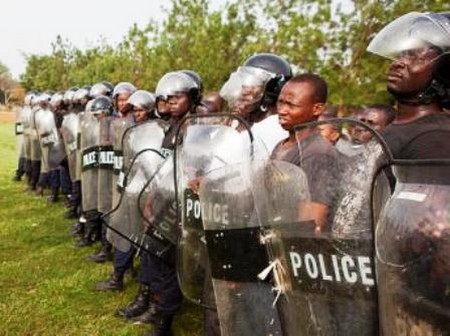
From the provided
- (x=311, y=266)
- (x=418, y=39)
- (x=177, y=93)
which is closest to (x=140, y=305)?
(x=177, y=93)

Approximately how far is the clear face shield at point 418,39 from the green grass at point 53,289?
276 cm

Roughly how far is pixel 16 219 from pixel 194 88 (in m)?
5.31

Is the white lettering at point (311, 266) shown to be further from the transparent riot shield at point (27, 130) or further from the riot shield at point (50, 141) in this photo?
the transparent riot shield at point (27, 130)

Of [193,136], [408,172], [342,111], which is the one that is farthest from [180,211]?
[342,111]

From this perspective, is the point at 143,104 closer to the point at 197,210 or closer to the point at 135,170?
the point at 135,170

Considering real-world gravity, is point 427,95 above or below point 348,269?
above

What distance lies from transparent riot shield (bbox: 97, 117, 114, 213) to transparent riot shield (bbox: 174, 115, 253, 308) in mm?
2397

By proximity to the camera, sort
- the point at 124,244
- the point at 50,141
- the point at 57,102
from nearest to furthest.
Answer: the point at 124,244, the point at 50,141, the point at 57,102

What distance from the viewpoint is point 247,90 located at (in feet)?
11.6

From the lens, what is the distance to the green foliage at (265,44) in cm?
678

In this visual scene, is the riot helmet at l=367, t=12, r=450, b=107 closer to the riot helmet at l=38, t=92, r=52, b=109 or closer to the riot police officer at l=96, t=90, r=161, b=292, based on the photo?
the riot police officer at l=96, t=90, r=161, b=292

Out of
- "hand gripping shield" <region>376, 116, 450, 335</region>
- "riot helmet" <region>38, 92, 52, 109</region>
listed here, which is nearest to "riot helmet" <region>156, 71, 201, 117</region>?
"hand gripping shield" <region>376, 116, 450, 335</region>

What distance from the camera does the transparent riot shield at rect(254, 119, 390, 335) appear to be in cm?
170

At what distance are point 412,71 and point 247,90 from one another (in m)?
1.59
